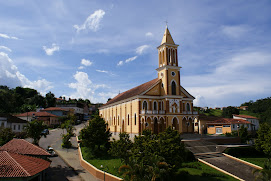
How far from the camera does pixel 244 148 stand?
2973 centimetres

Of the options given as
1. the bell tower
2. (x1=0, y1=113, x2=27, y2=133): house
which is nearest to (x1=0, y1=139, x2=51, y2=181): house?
(x1=0, y1=113, x2=27, y2=133): house

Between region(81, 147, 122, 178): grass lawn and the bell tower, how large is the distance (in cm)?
1738

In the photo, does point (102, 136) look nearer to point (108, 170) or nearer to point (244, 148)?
point (108, 170)

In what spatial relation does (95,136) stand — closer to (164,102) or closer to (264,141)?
(164,102)

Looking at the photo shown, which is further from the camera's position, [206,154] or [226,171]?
[206,154]

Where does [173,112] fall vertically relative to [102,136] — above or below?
above

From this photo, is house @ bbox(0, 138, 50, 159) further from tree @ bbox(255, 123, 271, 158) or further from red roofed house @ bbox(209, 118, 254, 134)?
red roofed house @ bbox(209, 118, 254, 134)

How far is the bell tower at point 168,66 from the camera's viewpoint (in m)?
39.3

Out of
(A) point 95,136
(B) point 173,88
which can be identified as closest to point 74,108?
(B) point 173,88

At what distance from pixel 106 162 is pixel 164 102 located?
17.5 m

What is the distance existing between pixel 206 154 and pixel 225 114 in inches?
2397

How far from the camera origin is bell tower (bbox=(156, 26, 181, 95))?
39.3m

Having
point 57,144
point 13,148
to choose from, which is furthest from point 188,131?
point 13,148

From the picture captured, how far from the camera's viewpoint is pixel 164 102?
3900 cm
